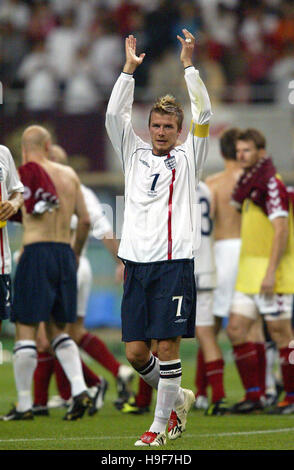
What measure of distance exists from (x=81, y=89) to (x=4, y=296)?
34.1ft

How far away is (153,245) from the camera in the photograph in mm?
6895

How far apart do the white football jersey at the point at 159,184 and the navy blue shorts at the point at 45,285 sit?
2.03 metres

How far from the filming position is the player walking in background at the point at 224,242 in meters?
10.0

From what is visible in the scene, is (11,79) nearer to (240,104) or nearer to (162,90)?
(162,90)

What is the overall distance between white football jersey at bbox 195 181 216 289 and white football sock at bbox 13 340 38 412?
181 centimetres

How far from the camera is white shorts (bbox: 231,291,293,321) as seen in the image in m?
9.45

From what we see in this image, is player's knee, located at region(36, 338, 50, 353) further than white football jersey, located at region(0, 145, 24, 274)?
Yes

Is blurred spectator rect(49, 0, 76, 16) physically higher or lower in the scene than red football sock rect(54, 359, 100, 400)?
higher

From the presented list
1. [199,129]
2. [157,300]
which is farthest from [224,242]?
[157,300]

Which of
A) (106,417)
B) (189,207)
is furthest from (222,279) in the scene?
(189,207)

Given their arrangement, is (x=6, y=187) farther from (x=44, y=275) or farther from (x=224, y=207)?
(x=224, y=207)

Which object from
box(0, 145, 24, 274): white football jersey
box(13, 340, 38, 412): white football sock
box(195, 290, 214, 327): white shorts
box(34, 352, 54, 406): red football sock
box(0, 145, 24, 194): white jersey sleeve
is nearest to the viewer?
box(0, 145, 24, 274): white football jersey

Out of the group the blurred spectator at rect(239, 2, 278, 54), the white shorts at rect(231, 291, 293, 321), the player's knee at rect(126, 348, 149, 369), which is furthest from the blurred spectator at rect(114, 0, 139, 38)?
the player's knee at rect(126, 348, 149, 369)

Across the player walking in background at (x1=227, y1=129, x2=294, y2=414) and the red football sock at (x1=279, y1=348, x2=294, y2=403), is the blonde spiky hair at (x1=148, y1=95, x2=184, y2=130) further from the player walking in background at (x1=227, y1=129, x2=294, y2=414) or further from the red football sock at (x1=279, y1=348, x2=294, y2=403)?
the red football sock at (x1=279, y1=348, x2=294, y2=403)
